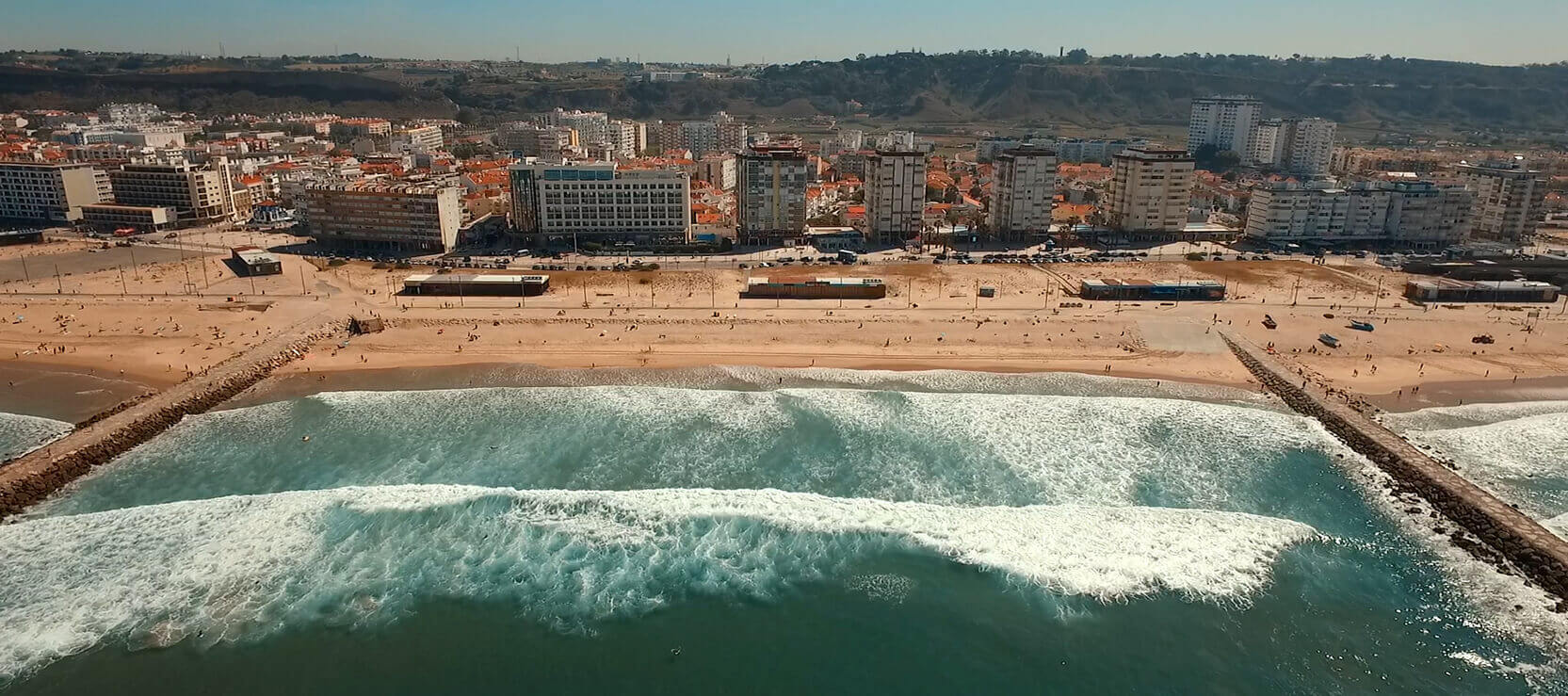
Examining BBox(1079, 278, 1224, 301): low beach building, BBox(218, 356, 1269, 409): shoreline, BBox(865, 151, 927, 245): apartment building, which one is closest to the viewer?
BBox(218, 356, 1269, 409): shoreline

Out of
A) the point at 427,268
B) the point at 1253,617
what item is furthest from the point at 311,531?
the point at 427,268

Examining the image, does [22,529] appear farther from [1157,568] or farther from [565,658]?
[1157,568]

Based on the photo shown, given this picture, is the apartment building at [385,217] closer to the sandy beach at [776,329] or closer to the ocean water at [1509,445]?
the sandy beach at [776,329]

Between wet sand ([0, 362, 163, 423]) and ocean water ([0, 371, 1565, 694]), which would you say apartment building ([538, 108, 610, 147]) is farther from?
ocean water ([0, 371, 1565, 694])

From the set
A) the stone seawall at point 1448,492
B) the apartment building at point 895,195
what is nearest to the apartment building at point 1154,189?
the apartment building at point 895,195

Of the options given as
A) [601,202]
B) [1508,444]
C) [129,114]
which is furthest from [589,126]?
[1508,444]

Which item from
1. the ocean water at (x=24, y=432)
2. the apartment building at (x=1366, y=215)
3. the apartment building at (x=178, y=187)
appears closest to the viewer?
the ocean water at (x=24, y=432)

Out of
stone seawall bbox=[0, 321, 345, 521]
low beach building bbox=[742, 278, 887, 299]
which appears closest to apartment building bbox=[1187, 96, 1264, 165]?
low beach building bbox=[742, 278, 887, 299]
